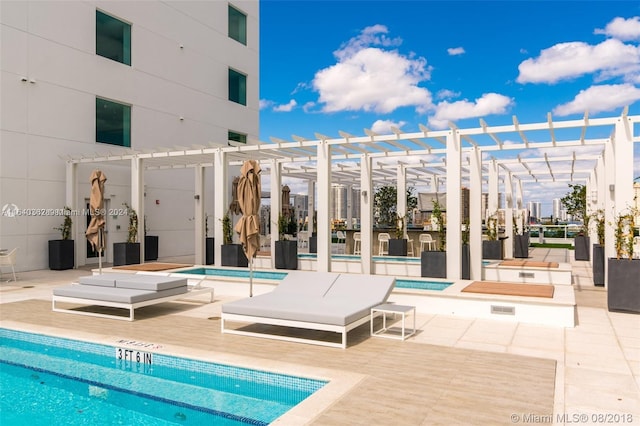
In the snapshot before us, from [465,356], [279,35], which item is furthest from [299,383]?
[279,35]

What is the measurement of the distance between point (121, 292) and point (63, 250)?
26.1 feet

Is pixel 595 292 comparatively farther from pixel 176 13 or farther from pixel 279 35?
pixel 279 35

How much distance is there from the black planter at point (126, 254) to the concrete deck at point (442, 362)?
5512 millimetres

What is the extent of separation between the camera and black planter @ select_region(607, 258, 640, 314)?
25.1 ft

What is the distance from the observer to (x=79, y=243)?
1552cm

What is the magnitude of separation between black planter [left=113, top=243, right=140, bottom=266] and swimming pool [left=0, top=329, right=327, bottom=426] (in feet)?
27.0

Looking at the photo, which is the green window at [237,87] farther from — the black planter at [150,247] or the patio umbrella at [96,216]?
the patio umbrella at [96,216]

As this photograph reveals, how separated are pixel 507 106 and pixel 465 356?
4020 cm

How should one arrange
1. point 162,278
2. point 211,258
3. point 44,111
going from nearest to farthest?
1. point 162,278
2. point 44,111
3. point 211,258

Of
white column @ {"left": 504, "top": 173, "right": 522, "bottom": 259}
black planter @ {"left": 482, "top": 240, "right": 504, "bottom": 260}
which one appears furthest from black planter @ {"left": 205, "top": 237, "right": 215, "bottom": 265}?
white column @ {"left": 504, "top": 173, "right": 522, "bottom": 259}

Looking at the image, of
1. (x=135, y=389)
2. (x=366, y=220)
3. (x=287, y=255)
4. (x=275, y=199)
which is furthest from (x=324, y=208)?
(x=135, y=389)

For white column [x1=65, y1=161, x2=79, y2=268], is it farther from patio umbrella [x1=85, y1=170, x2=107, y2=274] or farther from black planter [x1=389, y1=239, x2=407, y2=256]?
black planter [x1=389, y1=239, x2=407, y2=256]

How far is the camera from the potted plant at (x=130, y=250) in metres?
14.0

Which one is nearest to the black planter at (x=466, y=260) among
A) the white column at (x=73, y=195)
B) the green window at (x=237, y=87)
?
the white column at (x=73, y=195)
